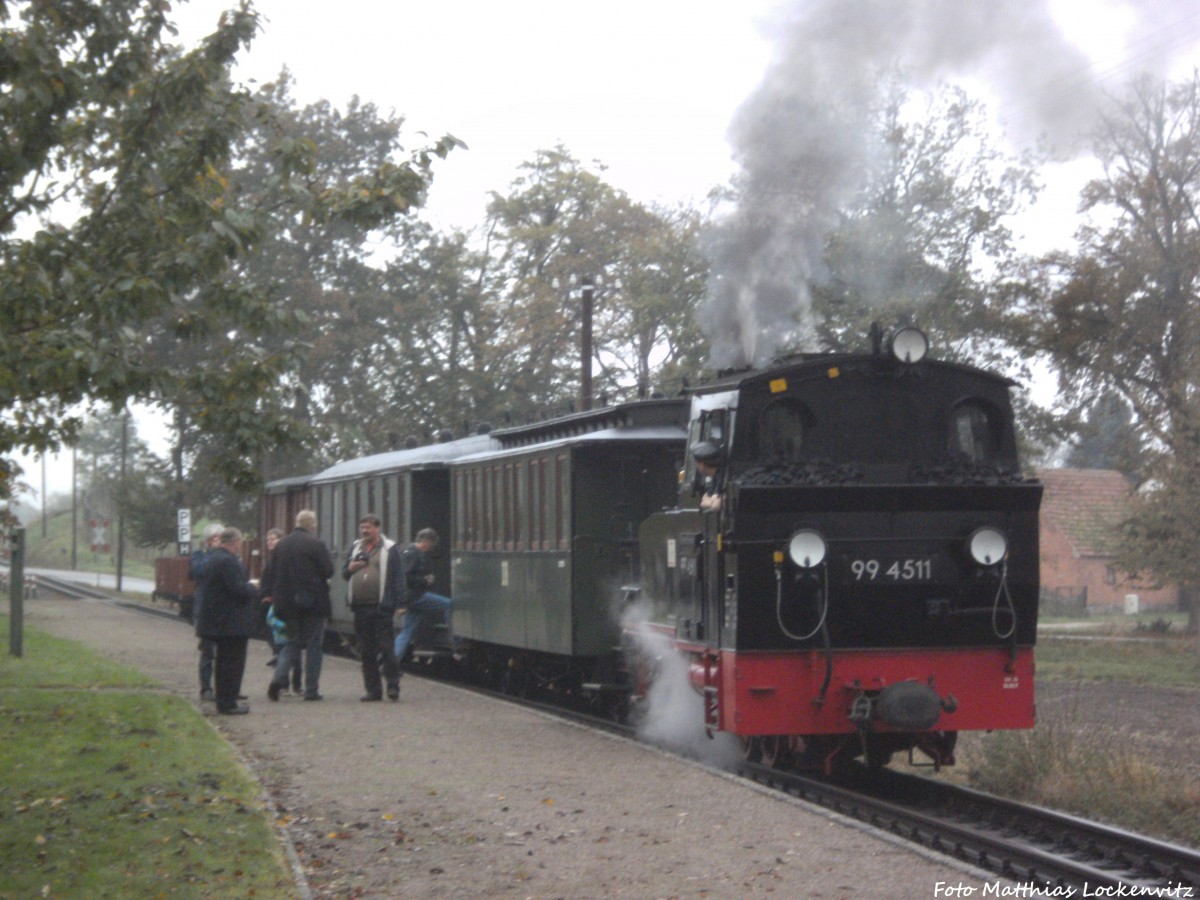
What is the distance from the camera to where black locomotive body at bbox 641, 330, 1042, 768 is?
991 centimetres

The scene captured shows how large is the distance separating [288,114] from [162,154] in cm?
3882

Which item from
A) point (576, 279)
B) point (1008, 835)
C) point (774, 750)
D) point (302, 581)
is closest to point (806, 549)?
point (774, 750)

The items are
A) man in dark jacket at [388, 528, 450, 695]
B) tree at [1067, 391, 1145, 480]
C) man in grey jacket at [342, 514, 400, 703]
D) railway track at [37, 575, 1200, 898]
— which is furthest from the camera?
tree at [1067, 391, 1145, 480]

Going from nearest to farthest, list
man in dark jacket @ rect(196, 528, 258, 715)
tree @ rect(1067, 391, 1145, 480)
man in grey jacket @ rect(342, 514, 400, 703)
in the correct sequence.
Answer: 1. man in dark jacket @ rect(196, 528, 258, 715)
2. man in grey jacket @ rect(342, 514, 400, 703)
3. tree @ rect(1067, 391, 1145, 480)

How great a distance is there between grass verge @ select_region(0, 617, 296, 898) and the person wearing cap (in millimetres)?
3430

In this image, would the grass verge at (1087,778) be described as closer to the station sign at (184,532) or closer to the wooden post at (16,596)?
the wooden post at (16,596)

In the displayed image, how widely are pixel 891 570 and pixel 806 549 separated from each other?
25.3 inches

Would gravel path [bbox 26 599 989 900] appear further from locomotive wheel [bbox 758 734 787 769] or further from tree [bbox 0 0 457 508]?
tree [bbox 0 0 457 508]

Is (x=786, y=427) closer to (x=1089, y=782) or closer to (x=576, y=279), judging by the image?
(x=1089, y=782)

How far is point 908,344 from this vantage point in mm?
10594

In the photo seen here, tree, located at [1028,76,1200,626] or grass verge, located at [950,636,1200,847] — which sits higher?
tree, located at [1028,76,1200,626]

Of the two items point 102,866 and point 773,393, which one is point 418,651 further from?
point 102,866

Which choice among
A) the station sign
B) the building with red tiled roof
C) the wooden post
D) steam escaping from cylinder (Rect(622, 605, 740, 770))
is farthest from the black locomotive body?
the building with red tiled roof

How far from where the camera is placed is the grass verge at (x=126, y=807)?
289 inches
